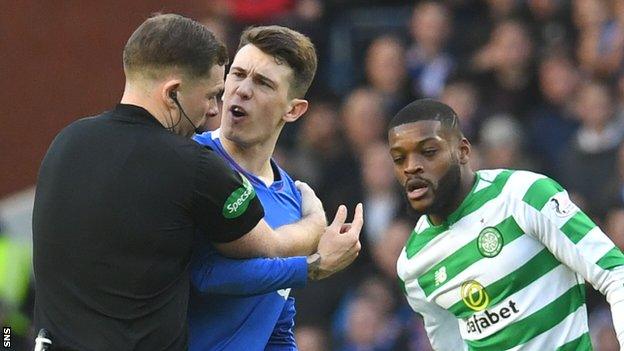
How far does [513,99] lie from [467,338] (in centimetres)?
383

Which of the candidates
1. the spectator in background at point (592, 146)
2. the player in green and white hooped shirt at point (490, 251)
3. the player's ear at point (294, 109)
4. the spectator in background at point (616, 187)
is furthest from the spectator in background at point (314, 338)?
the player's ear at point (294, 109)

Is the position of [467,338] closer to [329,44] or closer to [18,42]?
[329,44]

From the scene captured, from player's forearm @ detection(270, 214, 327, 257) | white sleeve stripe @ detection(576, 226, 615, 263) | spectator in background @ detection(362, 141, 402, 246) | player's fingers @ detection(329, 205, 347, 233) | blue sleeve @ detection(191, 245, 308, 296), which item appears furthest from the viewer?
spectator in background @ detection(362, 141, 402, 246)

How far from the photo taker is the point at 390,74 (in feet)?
30.6

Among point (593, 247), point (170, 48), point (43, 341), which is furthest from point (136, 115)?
point (593, 247)

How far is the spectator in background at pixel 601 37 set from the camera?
336 inches

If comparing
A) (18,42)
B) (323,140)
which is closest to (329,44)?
(323,140)

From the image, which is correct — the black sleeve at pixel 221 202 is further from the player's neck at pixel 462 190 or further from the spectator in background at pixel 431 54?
the spectator in background at pixel 431 54

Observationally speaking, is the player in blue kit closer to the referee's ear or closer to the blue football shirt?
the blue football shirt

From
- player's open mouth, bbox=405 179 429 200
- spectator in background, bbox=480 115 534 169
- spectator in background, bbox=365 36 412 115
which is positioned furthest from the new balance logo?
spectator in background, bbox=365 36 412 115

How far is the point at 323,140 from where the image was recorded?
9555 millimetres

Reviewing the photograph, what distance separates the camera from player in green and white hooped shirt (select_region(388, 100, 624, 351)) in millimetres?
5047

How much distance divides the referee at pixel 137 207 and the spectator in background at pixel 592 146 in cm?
432

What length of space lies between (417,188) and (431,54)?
4.13m
